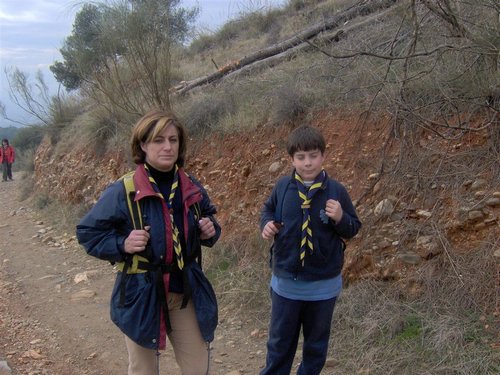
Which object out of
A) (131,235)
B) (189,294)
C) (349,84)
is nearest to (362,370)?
(189,294)

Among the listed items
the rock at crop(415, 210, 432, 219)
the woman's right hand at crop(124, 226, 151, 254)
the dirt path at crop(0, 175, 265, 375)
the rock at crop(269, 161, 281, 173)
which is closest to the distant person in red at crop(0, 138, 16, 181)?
the dirt path at crop(0, 175, 265, 375)

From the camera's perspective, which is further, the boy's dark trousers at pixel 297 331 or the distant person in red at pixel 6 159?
the distant person in red at pixel 6 159

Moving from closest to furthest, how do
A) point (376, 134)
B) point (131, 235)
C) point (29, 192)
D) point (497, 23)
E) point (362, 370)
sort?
point (131, 235)
point (362, 370)
point (497, 23)
point (376, 134)
point (29, 192)

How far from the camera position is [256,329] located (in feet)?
15.3

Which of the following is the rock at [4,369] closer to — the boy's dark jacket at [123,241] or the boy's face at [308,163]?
the boy's dark jacket at [123,241]

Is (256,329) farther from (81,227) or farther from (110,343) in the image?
(81,227)

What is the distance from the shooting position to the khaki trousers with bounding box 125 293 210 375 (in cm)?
279

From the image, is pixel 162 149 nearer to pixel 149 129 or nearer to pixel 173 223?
pixel 149 129

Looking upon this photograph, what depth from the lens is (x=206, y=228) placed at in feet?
9.31

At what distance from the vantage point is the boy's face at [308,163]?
2965 millimetres

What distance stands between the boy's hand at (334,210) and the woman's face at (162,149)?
84 centimetres

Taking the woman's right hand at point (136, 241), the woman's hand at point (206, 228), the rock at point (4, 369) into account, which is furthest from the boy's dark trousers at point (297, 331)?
the rock at point (4, 369)

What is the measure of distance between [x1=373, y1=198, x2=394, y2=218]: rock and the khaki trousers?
2.26 m

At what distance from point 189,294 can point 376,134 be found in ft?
10.3
